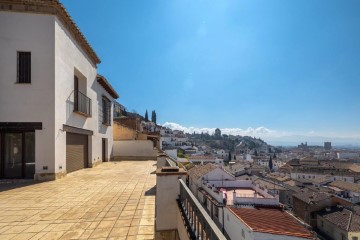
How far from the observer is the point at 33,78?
8570mm

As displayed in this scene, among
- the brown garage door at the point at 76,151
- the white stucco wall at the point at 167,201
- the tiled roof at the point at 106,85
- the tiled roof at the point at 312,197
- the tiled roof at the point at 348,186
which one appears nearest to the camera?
the white stucco wall at the point at 167,201

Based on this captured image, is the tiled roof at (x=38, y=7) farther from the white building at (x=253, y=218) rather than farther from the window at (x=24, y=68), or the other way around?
the white building at (x=253, y=218)

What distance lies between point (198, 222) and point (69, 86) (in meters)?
9.76

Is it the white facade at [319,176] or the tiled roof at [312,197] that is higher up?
the tiled roof at [312,197]

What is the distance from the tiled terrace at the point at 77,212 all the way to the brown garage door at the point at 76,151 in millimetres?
3042

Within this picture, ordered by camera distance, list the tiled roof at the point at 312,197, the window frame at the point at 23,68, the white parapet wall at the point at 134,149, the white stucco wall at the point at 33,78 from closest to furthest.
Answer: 1. the white stucco wall at the point at 33,78
2. the window frame at the point at 23,68
3. the white parapet wall at the point at 134,149
4. the tiled roof at the point at 312,197

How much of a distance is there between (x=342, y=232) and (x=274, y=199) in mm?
12660

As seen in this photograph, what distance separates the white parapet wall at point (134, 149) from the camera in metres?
21.1

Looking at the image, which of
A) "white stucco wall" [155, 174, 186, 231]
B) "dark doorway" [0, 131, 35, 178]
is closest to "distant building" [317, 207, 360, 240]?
"white stucco wall" [155, 174, 186, 231]

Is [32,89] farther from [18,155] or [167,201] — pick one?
[167,201]

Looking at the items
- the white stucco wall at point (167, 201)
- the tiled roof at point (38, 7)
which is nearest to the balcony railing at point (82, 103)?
the tiled roof at point (38, 7)

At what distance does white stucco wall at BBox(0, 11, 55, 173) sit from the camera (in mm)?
8383

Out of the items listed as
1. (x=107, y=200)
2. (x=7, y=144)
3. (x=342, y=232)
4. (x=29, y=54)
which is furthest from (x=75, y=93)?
(x=342, y=232)

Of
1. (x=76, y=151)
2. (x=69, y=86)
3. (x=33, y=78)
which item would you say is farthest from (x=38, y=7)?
(x=76, y=151)
